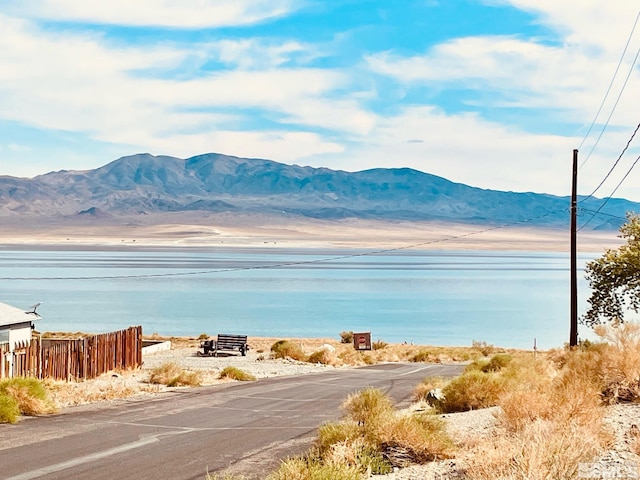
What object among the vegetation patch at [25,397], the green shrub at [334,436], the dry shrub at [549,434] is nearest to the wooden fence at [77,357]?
the vegetation patch at [25,397]

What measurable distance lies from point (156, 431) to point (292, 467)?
6.91 m

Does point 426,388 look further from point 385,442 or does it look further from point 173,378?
point 385,442

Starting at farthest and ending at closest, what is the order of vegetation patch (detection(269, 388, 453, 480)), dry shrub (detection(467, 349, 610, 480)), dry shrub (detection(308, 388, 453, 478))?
dry shrub (detection(308, 388, 453, 478)), vegetation patch (detection(269, 388, 453, 480)), dry shrub (detection(467, 349, 610, 480))

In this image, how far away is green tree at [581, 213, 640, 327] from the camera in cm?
2916

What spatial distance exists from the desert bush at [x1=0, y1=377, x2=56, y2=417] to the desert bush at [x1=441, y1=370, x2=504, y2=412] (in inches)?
336

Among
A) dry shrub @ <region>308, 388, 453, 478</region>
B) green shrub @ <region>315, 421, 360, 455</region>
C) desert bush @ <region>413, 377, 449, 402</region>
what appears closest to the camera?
dry shrub @ <region>308, 388, 453, 478</region>

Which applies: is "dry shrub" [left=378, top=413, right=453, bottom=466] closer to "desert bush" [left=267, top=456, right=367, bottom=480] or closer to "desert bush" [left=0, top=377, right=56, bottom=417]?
"desert bush" [left=267, top=456, right=367, bottom=480]

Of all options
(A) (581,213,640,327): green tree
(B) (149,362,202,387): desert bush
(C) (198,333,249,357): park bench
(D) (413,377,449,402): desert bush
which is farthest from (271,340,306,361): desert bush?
(D) (413,377,449,402): desert bush

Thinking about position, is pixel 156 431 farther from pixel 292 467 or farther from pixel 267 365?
pixel 267 365

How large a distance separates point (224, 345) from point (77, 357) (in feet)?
48.2

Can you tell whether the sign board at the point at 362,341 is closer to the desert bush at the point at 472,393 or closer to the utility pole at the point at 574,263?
the utility pole at the point at 574,263

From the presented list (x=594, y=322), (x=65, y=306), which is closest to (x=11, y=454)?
(x=594, y=322)

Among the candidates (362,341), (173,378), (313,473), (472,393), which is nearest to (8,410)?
(313,473)

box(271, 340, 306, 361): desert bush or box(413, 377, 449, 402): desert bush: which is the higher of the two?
box(413, 377, 449, 402): desert bush
